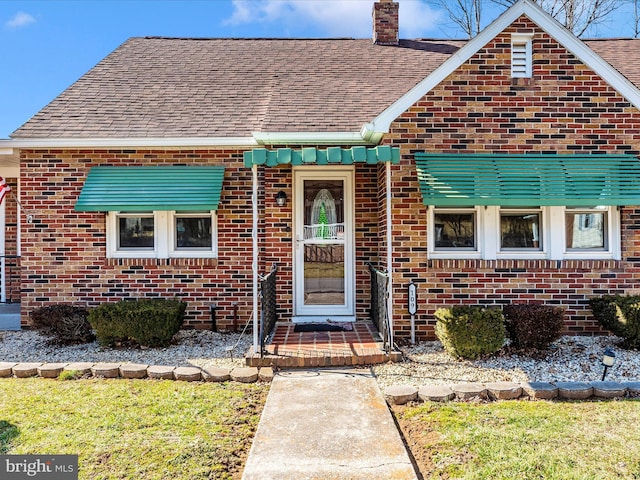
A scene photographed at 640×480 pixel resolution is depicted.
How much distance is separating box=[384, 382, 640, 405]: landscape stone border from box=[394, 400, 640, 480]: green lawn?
0.39 ft

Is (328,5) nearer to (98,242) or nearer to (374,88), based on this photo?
(374,88)

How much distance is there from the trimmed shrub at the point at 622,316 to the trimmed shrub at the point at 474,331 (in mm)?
1767

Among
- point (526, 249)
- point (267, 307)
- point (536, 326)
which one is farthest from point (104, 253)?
point (526, 249)

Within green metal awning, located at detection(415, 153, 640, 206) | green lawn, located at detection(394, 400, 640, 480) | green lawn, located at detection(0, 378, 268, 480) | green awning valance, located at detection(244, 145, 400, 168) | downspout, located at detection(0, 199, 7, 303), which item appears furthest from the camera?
downspout, located at detection(0, 199, 7, 303)

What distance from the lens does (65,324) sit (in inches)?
267

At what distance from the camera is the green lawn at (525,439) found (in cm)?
327

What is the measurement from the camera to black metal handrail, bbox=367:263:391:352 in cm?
604

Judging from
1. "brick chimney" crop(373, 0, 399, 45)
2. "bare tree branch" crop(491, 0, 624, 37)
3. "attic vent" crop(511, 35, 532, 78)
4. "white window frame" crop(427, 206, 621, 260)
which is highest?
"bare tree branch" crop(491, 0, 624, 37)

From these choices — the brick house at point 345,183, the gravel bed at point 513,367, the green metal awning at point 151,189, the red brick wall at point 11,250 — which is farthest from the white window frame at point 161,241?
the gravel bed at point 513,367

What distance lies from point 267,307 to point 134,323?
6.18ft

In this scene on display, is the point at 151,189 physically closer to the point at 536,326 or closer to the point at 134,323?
the point at 134,323

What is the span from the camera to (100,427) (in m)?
4.00

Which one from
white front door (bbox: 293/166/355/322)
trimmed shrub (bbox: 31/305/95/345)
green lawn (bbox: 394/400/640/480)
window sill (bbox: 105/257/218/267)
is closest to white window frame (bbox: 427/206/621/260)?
white front door (bbox: 293/166/355/322)

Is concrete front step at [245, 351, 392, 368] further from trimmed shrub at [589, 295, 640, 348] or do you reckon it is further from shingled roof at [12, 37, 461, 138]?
shingled roof at [12, 37, 461, 138]
